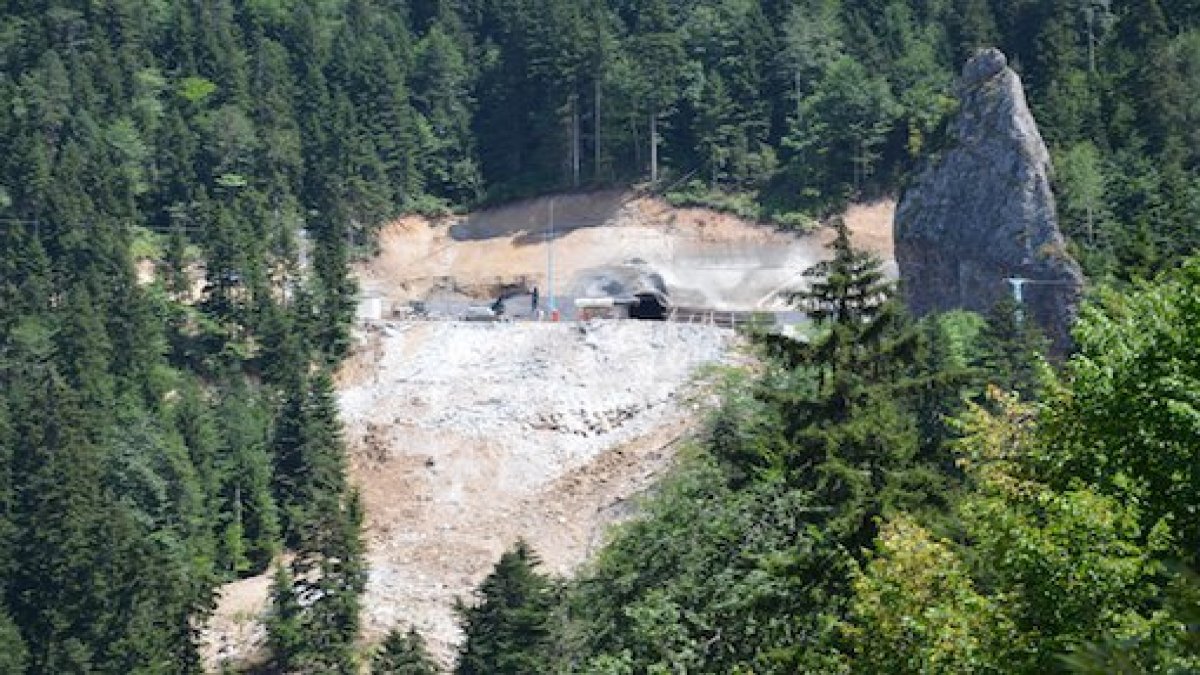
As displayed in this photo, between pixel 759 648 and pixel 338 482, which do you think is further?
pixel 338 482

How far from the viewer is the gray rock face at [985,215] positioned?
7888 cm

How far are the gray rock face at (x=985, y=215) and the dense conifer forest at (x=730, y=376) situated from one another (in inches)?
72.1

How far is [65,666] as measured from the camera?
62.0 m

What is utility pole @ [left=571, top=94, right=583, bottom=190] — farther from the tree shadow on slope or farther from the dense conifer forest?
the tree shadow on slope

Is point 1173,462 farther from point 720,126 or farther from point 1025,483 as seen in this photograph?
point 720,126

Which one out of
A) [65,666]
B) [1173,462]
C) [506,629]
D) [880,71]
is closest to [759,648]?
[1173,462]

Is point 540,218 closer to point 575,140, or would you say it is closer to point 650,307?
point 575,140

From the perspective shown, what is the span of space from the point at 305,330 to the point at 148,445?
1149 cm

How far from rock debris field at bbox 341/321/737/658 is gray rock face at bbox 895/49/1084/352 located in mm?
7602

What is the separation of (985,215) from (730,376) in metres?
13.8

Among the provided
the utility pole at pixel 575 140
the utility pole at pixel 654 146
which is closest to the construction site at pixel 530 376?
the utility pole at pixel 654 146

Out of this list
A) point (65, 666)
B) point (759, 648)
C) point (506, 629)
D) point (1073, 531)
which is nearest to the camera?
point (1073, 531)

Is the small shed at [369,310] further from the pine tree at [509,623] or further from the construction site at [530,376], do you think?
the pine tree at [509,623]

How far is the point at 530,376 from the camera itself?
261 feet
